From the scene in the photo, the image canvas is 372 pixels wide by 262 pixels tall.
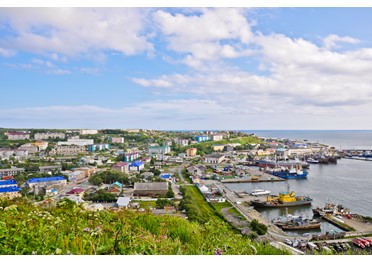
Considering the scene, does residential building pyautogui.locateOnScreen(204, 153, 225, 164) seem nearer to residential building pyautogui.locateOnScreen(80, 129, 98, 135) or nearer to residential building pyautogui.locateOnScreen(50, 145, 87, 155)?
residential building pyautogui.locateOnScreen(50, 145, 87, 155)

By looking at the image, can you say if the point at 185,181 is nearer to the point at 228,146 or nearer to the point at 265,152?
the point at 265,152

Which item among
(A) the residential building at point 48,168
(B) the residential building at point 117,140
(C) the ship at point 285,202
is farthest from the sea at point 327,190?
(B) the residential building at point 117,140

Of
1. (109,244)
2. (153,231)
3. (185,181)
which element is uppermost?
(109,244)

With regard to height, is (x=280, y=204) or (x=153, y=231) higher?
(x=153, y=231)

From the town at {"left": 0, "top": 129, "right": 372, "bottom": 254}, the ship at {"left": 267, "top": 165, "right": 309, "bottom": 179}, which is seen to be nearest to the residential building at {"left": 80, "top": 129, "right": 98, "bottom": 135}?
the town at {"left": 0, "top": 129, "right": 372, "bottom": 254}

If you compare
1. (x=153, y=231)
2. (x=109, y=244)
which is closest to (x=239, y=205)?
(x=153, y=231)
